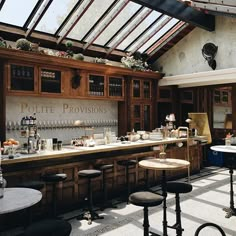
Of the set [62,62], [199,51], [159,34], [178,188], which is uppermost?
[159,34]

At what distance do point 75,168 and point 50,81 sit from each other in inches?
84.4

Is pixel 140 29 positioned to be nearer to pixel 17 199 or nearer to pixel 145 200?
pixel 145 200

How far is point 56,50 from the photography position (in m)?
6.31

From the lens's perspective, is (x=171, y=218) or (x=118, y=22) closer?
(x=171, y=218)

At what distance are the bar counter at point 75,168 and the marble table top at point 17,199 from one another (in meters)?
1.25

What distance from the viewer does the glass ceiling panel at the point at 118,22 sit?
6.25m

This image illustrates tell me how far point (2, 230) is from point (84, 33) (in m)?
4.68

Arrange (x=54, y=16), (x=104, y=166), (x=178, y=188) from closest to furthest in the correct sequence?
1. (x=178, y=188)
2. (x=104, y=166)
3. (x=54, y=16)

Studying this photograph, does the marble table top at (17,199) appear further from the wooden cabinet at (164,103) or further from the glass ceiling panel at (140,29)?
the wooden cabinet at (164,103)

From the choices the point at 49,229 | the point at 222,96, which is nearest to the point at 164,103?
the point at 222,96

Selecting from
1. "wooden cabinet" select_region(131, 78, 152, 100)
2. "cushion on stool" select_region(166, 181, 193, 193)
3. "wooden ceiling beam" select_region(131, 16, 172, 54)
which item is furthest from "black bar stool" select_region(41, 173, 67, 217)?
"wooden ceiling beam" select_region(131, 16, 172, 54)

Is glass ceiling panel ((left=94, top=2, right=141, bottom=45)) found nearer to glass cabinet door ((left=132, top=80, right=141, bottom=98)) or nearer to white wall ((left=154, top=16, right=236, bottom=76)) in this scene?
glass cabinet door ((left=132, top=80, right=141, bottom=98))

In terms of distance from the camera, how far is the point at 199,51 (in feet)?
25.6

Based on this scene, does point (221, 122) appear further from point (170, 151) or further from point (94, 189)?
point (94, 189)
